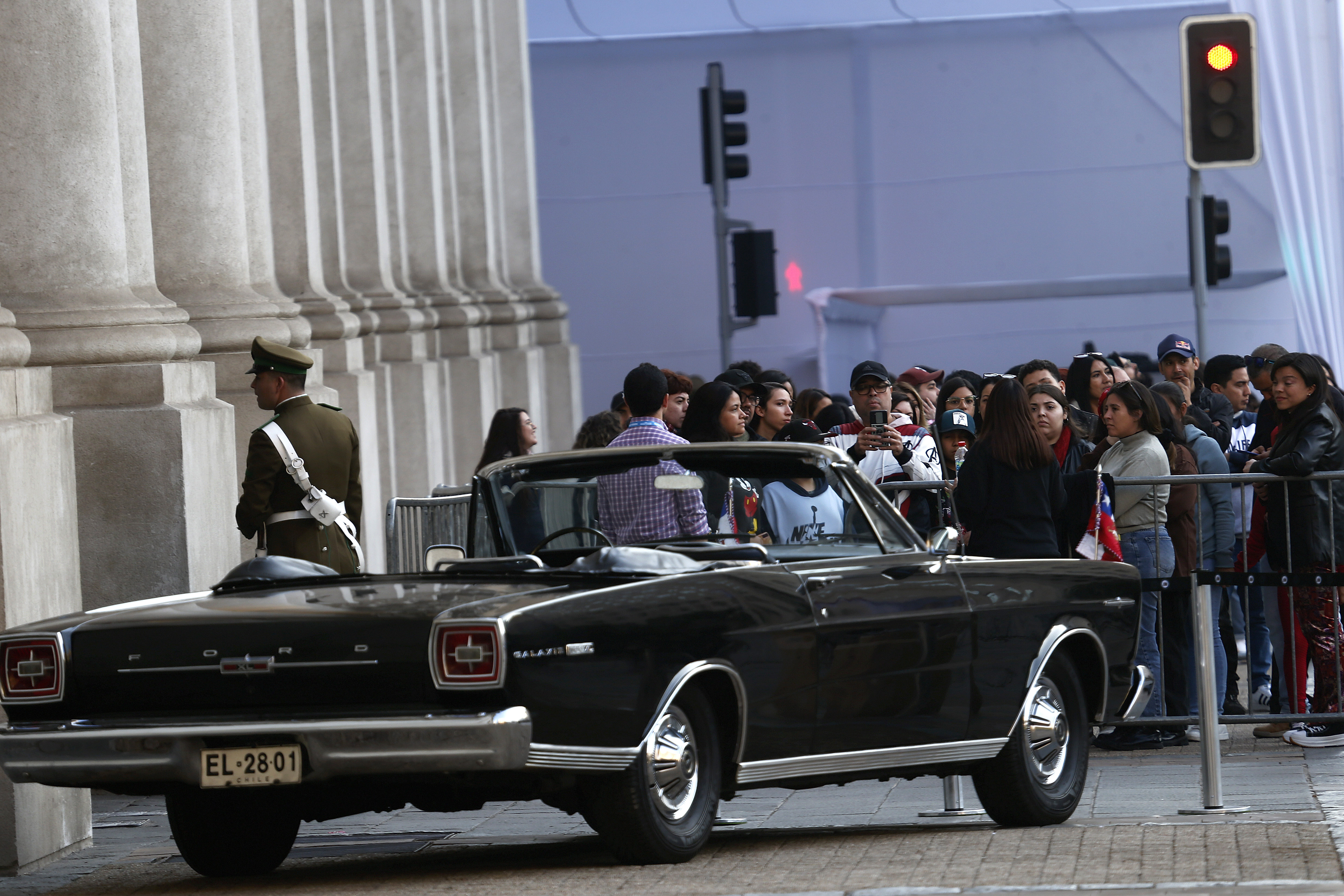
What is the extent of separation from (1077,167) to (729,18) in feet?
15.1

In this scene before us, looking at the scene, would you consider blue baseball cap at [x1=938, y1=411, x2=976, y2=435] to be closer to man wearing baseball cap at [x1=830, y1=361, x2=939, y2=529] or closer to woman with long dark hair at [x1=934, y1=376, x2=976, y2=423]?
man wearing baseball cap at [x1=830, y1=361, x2=939, y2=529]

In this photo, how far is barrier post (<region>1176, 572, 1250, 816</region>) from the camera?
324 inches

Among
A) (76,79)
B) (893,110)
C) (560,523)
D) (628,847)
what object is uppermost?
(893,110)

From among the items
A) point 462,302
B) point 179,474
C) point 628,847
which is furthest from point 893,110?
point 628,847

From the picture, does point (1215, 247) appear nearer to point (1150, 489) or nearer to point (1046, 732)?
point (1150, 489)

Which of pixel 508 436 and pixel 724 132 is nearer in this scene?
pixel 508 436

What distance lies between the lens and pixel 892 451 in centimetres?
1112

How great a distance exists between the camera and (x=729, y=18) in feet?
95.2

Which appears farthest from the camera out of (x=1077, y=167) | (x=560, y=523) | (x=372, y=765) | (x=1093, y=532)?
(x=1077, y=167)

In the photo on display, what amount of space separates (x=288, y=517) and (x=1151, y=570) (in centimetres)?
384

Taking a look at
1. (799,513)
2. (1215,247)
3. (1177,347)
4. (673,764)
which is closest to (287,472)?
(799,513)

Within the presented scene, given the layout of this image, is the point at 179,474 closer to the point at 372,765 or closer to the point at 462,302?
the point at 372,765

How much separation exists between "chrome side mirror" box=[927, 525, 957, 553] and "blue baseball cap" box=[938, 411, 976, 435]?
14.1 feet

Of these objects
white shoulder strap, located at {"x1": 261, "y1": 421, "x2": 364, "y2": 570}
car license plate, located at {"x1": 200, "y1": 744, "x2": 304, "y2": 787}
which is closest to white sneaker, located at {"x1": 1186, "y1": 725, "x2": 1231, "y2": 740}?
white shoulder strap, located at {"x1": 261, "y1": 421, "x2": 364, "y2": 570}
